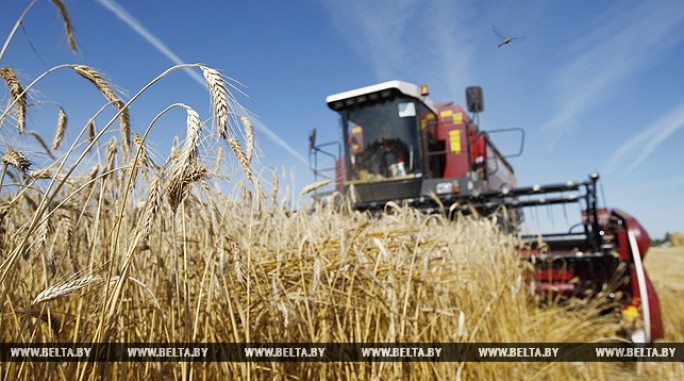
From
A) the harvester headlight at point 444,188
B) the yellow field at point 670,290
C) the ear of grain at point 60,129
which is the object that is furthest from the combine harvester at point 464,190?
the ear of grain at point 60,129

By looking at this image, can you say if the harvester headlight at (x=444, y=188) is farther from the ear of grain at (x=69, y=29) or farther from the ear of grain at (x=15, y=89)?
the ear of grain at (x=15, y=89)

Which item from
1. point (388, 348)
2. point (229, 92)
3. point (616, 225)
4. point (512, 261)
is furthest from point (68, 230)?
point (616, 225)

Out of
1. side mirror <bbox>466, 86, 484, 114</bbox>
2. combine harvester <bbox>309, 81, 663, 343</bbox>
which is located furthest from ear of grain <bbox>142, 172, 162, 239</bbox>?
side mirror <bbox>466, 86, 484, 114</bbox>

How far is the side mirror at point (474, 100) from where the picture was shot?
4.98 m

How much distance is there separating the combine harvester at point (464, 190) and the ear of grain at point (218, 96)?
7.95 feet

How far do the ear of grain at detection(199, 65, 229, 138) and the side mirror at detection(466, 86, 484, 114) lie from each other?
4646 millimetres

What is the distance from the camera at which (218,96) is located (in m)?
0.77

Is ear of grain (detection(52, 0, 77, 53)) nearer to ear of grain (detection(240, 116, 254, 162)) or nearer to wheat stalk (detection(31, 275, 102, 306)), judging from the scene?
ear of grain (detection(240, 116, 254, 162))

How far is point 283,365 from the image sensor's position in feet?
4.35

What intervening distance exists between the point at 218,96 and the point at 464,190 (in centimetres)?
499

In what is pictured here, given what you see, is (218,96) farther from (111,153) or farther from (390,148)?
(390,148)

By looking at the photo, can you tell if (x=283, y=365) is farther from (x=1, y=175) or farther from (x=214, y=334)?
(x=1, y=175)

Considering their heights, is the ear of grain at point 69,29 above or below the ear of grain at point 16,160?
above

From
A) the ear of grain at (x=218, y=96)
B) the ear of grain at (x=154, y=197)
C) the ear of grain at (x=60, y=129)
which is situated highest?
the ear of grain at (x=60, y=129)
